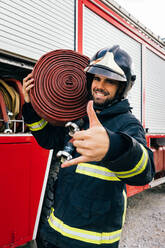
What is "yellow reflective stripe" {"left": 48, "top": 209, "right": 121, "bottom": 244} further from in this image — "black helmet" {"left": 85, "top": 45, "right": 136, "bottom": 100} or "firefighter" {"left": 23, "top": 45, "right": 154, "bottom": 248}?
"black helmet" {"left": 85, "top": 45, "right": 136, "bottom": 100}

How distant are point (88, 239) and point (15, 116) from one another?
143 cm

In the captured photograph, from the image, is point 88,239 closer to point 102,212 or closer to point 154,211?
point 102,212

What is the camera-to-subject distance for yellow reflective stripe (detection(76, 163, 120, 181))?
1111mm

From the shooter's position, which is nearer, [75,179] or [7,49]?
[75,179]

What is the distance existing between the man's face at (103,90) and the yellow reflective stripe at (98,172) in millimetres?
373

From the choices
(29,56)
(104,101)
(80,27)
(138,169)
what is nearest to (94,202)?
(138,169)

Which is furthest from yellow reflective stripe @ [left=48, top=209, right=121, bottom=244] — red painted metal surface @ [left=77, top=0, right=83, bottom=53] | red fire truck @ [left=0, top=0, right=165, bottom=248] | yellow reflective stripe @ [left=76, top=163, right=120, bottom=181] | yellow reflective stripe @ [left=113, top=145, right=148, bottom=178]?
red painted metal surface @ [left=77, top=0, right=83, bottom=53]

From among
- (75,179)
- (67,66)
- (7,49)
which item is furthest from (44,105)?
(7,49)

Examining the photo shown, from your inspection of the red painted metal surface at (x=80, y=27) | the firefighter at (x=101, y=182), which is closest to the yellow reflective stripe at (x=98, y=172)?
the firefighter at (x=101, y=182)

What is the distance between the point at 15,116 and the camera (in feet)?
7.14

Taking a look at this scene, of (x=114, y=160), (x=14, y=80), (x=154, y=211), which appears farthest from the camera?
(x=154, y=211)

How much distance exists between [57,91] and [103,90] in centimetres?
27

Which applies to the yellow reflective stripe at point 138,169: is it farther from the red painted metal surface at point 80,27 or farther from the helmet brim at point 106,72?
the red painted metal surface at point 80,27

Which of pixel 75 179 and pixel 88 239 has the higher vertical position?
pixel 75 179
